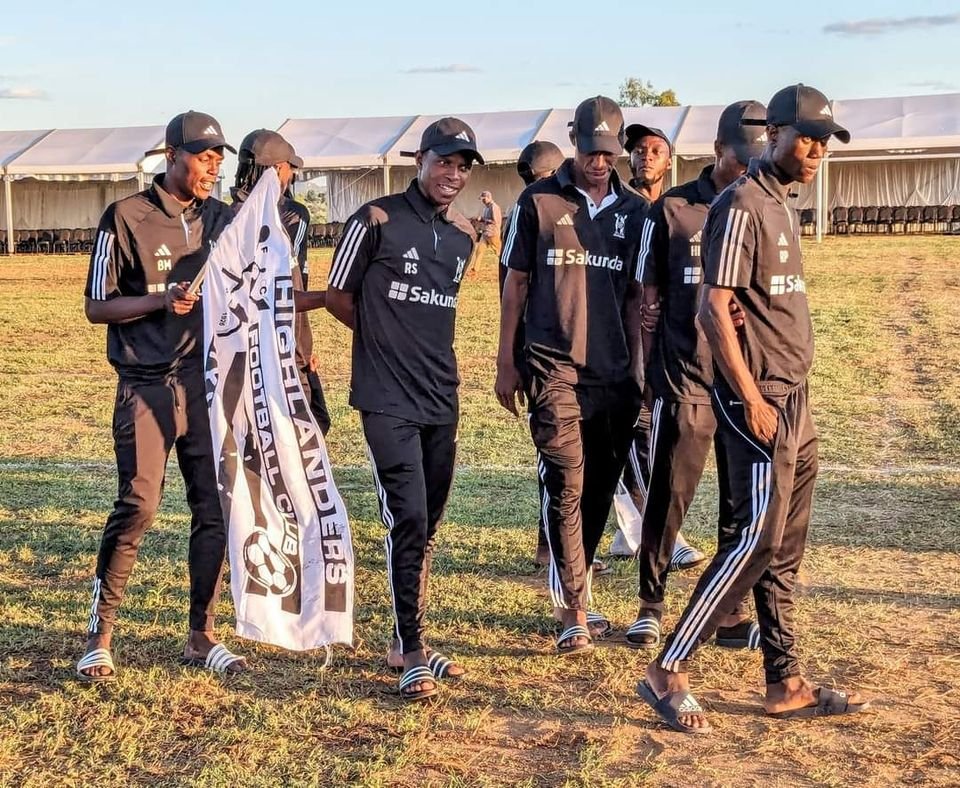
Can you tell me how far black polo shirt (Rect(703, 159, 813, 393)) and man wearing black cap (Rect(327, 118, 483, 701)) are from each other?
114 centimetres

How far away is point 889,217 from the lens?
134ft

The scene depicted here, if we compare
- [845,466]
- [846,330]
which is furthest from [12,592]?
[846,330]

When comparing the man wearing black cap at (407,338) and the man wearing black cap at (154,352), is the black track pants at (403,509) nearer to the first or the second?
the man wearing black cap at (407,338)

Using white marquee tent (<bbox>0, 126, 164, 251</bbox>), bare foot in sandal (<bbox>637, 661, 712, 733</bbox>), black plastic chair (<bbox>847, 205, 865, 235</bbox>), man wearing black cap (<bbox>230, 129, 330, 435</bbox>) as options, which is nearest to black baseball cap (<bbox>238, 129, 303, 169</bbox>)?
man wearing black cap (<bbox>230, 129, 330, 435</bbox>)

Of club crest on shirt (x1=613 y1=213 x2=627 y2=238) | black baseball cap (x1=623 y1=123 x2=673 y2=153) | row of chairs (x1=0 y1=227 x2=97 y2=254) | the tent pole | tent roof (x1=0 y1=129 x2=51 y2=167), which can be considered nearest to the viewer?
club crest on shirt (x1=613 y1=213 x2=627 y2=238)

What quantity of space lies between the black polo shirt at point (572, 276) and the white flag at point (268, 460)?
44.2 inches

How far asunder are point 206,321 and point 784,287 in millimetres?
2301

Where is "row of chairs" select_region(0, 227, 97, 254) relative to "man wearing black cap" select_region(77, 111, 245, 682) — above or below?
above

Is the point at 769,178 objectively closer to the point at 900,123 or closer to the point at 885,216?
the point at 900,123

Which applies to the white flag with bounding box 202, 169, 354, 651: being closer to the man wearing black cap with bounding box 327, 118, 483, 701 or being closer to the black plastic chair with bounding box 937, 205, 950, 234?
the man wearing black cap with bounding box 327, 118, 483, 701

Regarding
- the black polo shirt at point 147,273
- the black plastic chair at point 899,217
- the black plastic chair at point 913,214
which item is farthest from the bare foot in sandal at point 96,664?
the black plastic chair at point 913,214

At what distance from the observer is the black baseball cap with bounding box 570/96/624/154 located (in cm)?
552

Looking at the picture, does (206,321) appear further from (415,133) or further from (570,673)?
(415,133)

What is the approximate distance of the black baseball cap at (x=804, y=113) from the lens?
443 cm
